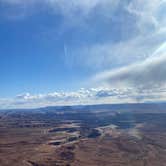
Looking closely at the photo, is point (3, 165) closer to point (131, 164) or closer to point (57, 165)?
point (57, 165)

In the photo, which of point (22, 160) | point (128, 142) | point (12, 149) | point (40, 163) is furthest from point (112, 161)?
point (12, 149)

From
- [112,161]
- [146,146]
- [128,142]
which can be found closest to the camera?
[112,161]

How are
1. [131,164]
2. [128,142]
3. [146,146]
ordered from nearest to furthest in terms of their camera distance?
[131,164], [146,146], [128,142]

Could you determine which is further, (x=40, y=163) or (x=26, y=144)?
(x=26, y=144)

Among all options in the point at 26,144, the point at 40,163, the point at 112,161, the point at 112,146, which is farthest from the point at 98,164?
the point at 26,144

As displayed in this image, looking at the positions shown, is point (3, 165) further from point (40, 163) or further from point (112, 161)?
point (112, 161)

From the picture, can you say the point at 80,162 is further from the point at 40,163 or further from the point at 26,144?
the point at 26,144

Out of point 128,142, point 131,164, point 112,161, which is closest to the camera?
point 131,164

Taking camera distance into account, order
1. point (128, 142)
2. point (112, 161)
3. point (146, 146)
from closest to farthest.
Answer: point (112, 161)
point (146, 146)
point (128, 142)

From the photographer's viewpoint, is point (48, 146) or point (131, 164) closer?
point (131, 164)
